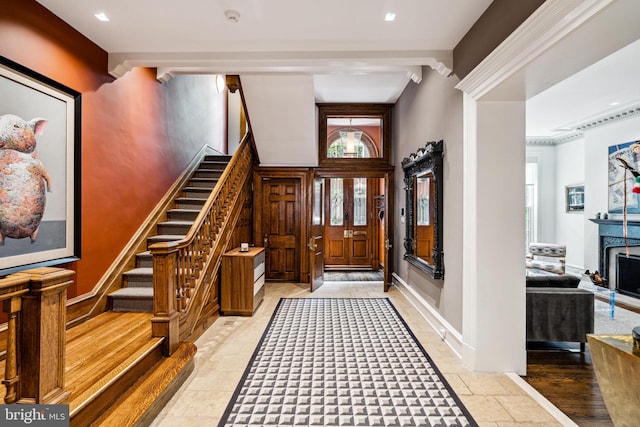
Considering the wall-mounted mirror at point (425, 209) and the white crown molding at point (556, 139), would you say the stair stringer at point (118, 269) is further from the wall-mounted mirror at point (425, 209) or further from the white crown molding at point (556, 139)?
the white crown molding at point (556, 139)

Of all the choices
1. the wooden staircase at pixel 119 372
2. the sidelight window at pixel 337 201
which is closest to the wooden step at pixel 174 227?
the wooden staircase at pixel 119 372

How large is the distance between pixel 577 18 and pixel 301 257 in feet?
16.2

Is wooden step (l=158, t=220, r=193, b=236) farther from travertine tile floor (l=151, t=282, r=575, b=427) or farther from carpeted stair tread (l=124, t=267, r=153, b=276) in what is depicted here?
travertine tile floor (l=151, t=282, r=575, b=427)

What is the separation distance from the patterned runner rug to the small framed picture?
5.93 m

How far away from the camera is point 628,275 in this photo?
538 centimetres

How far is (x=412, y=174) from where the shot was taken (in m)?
4.34

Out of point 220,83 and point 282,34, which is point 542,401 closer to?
point 282,34

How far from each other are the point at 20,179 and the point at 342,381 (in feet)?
9.72

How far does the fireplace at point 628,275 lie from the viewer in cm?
525

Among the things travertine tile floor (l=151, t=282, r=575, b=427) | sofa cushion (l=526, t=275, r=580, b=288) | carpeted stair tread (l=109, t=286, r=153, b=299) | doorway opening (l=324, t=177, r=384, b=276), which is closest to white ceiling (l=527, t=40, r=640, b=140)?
sofa cushion (l=526, t=275, r=580, b=288)

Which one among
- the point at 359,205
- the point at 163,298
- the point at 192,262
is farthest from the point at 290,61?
the point at 359,205

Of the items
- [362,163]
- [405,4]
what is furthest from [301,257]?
[405,4]

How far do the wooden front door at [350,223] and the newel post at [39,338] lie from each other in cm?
614

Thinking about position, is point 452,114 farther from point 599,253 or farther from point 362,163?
point 599,253
